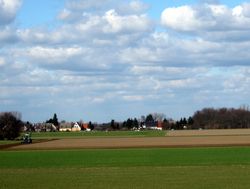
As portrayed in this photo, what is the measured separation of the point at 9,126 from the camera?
118250mm

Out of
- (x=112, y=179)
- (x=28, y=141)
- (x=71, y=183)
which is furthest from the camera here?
(x=28, y=141)

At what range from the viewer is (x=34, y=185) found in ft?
84.0

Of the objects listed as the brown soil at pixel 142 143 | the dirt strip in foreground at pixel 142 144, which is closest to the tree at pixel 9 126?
the brown soil at pixel 142 143

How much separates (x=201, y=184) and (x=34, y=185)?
24.1ft

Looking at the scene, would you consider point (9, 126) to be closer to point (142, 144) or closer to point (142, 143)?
point (142, 143)

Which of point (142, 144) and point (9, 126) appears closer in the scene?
point (142, 144)

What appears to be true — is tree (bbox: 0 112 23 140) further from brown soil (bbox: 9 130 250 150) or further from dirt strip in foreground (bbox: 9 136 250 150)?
dirt strip in foreground (bbox: 9 136 250 150)

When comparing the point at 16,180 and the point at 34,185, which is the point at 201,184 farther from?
the point at 16,180

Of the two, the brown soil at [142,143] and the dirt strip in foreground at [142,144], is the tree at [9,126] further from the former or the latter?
the dirt strip in foreground at [142,144]

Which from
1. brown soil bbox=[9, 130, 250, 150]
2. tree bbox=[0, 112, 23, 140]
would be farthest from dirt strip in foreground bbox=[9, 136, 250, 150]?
tree bbox=[0, 112, 23, 140]

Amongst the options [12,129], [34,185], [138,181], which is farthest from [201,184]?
[12,129]

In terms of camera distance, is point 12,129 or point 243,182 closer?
point 243,182

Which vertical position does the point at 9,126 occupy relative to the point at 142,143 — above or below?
above

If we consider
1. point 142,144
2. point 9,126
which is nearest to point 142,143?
point 142,144
